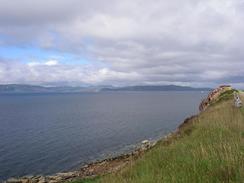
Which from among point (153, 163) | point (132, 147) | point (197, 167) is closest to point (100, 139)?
point (132, 147)

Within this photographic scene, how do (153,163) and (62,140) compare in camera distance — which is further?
(62,140)

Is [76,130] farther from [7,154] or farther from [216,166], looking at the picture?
[216,166]

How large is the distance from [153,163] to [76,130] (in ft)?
232

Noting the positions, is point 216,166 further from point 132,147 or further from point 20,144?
point 20,144

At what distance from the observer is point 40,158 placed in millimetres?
48969

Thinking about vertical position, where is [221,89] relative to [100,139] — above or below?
above

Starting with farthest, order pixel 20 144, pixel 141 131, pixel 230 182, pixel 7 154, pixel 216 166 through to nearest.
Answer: pixel 141 131
pixel 20 144
pixel 7 154
pixel 216 166
pixel 230 182

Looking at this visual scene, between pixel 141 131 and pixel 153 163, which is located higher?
pixel 153 163

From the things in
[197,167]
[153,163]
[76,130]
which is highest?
[197,167]

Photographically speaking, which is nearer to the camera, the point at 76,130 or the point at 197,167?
the point at 197,167

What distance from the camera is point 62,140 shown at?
6581 cm

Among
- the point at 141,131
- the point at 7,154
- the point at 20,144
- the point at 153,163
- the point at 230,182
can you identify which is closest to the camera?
the point at 230,182

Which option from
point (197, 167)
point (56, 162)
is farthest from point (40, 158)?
point (197, 167)

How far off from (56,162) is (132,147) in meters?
14.5
